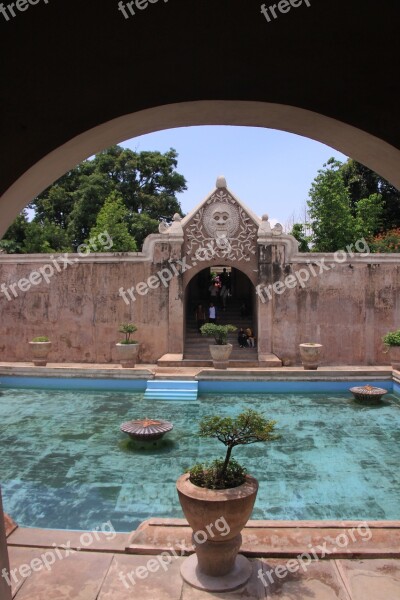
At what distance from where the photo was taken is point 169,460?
701 centimetres

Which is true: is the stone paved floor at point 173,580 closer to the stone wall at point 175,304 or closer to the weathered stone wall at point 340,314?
the stone wall at point 175,304

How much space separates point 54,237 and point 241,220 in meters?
11.4

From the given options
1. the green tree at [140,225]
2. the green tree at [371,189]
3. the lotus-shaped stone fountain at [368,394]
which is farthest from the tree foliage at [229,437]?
the green tree at [371,189]

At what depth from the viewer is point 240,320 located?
54.0 ft

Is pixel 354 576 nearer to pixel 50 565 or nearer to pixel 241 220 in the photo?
pixel 50 565

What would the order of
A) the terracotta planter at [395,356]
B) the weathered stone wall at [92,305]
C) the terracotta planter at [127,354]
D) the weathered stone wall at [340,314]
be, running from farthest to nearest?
the weathered stone wall at [92,305] < the weathered stone wall at [340,314] < the terracotta planter at [127,354] < the terracotta planter at [395,356]

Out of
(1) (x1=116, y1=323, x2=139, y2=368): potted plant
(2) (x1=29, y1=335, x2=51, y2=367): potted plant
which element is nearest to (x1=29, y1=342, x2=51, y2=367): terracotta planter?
(2) (x1=29, y1=335, x2=51, y2=367): potted plant

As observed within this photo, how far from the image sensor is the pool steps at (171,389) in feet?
35.1

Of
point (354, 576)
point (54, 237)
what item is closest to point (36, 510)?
point (354, 576)

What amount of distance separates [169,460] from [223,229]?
26.1 ft

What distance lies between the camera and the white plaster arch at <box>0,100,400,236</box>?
2.04 metres

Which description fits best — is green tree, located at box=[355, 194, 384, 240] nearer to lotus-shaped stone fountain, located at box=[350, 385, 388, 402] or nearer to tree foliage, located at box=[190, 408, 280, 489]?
lotus-shaped stone fountain, located at box=[350, 385, 388, 402]

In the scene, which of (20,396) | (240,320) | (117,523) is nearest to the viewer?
(117,523)

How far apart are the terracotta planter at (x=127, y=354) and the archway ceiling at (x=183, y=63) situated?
10.6 metres
